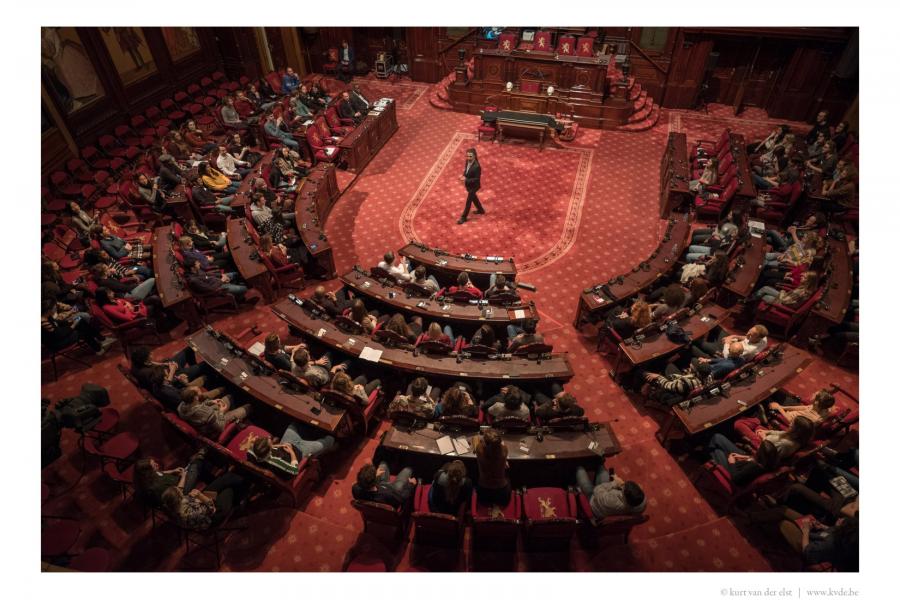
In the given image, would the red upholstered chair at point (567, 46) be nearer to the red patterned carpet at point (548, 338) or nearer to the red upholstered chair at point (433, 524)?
the red patterned carpet at point (548, 338)

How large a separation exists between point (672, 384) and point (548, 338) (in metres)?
2.16

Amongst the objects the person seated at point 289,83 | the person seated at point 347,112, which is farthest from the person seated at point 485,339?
the person seated at point 289,83

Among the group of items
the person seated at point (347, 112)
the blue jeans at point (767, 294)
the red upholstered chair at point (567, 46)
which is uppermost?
the red upholstered chair at point (567, 46)

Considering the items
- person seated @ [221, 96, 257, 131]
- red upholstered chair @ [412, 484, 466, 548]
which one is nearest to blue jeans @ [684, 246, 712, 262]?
red upholstered chair @ [412, 484, 466, 548]

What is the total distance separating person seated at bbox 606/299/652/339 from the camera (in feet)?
21.5

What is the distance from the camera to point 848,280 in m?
7.20

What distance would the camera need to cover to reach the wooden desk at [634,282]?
7.27 metres

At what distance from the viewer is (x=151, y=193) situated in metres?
9.40

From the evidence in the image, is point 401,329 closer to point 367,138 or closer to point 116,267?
point 116,267

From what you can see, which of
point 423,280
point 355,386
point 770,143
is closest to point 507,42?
point 770,143

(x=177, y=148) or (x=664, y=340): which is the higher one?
(x=177, y=148)

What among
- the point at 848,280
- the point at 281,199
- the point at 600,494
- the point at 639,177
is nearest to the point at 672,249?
the point at 848,280

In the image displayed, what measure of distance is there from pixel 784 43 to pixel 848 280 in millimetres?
9829

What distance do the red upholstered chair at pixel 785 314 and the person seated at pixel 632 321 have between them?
2.04 metres
